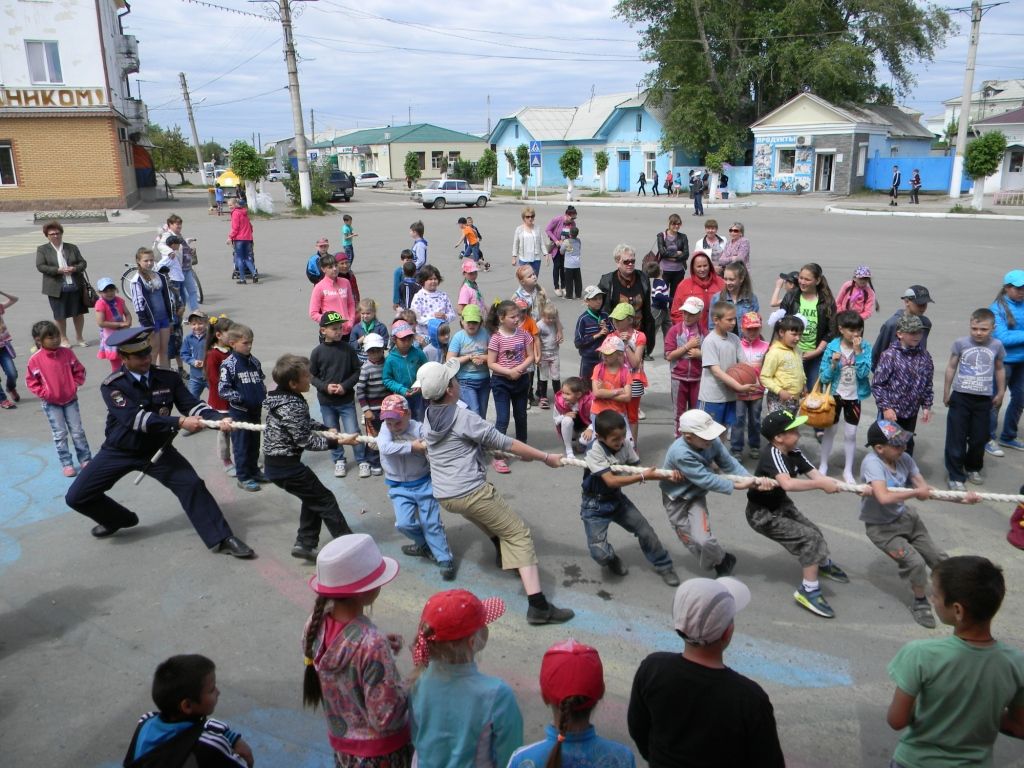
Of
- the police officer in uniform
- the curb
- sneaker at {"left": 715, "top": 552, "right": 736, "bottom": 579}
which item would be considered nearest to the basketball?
sneaker at {"left": 715, "top": 552, "right": 736, "bottom": 579}

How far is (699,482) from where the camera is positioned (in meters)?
5.24

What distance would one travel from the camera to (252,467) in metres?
7.70

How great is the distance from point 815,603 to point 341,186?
48.2m

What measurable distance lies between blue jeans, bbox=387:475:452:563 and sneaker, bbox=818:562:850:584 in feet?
9.12

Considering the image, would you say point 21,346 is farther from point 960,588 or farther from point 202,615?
A: point 960,588

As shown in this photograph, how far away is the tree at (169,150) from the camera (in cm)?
7102

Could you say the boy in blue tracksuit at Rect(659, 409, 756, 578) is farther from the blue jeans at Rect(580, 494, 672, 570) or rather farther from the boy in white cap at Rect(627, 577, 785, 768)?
the boy in white cap at Rect(627, 577, 785, 768)

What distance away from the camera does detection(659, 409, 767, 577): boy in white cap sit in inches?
205

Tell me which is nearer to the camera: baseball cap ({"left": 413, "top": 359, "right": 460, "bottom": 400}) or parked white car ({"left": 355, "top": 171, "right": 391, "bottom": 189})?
baseball cap ({"left": 413, "top": 359, "right": 460, "bottom": 400})

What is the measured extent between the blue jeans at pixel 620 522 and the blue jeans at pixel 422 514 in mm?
1116

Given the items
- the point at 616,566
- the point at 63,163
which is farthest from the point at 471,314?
the point at 63,163

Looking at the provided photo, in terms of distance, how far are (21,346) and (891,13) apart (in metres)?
50.5

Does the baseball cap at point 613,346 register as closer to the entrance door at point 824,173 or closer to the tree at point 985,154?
the tree at point 985,154

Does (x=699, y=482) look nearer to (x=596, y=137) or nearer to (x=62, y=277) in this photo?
(x=62, y=277)
